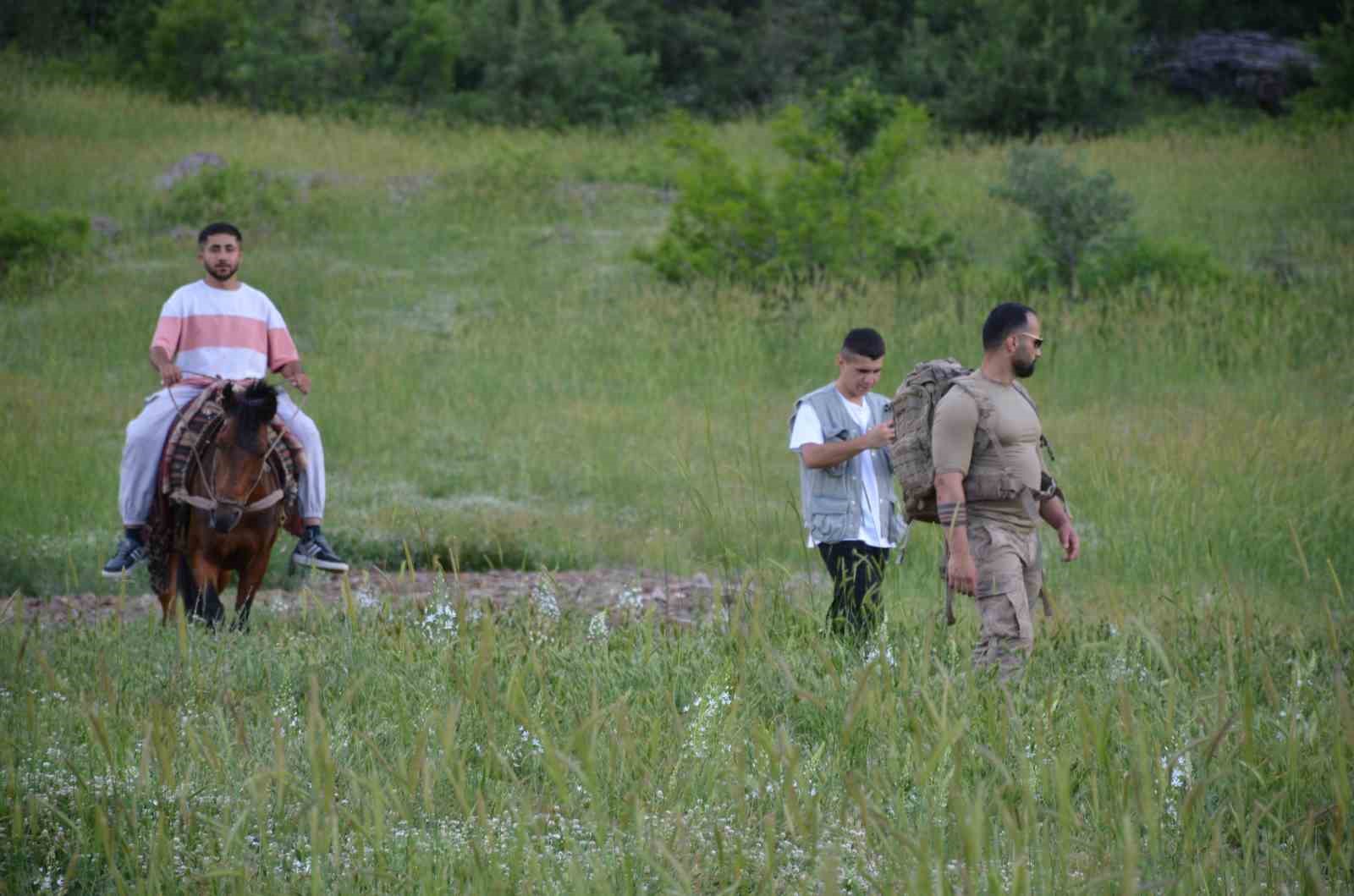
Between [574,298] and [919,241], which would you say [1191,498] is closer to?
[919,241]

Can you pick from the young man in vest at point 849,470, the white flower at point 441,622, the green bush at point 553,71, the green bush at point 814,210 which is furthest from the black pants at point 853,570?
the green bush at point 553,71

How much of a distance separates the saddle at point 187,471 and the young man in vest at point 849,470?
3150 mm

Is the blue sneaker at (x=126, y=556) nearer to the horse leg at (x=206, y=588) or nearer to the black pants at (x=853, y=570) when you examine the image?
the horse leg at (x=206, y=588)

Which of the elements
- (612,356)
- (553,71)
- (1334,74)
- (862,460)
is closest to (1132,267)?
(612,356)

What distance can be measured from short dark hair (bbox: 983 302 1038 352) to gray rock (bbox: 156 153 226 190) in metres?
24.2

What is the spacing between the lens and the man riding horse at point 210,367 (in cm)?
857

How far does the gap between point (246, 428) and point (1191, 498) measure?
6.86 metres

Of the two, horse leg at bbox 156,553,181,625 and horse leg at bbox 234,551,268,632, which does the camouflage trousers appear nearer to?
horse leg at bbox 234,551,268,632

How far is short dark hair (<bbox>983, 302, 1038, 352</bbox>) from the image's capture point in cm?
627

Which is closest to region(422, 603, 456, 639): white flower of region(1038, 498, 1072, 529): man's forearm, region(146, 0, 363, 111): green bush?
region(1038, 498, 1072, 529): man's forearm

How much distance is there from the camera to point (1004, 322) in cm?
627

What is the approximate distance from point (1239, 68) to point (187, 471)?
37138mm

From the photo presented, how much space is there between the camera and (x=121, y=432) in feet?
49.8

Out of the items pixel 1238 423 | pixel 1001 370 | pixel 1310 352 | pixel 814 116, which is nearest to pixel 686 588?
pixel 1001 370
